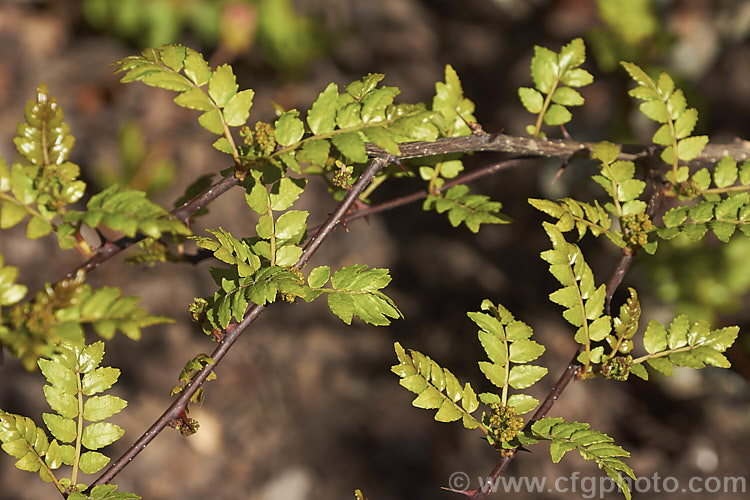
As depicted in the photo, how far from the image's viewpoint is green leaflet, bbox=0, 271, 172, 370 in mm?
956

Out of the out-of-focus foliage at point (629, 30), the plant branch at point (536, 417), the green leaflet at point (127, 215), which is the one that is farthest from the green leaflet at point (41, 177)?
the out-of-focus foliage at point (629, 30)

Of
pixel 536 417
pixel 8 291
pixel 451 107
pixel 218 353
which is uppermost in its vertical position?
pixel 451 107

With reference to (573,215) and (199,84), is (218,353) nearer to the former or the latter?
(199,84)

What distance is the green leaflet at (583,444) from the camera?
1.22 meters

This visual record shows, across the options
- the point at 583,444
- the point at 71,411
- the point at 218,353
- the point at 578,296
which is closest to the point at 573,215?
the point at 578,296

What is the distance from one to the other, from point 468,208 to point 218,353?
31.6 inches

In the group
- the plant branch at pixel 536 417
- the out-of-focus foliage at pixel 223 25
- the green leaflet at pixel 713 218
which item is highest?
the green leaflet at pixel 713 218

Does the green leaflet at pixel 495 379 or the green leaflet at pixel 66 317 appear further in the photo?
the green leaflet at pixel 495 379

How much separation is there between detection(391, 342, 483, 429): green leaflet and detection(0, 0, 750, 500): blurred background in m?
2.44

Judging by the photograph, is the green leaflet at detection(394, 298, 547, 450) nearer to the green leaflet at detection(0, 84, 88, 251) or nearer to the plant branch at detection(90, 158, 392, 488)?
the plant branch at detection(90, 158, 392, 488)

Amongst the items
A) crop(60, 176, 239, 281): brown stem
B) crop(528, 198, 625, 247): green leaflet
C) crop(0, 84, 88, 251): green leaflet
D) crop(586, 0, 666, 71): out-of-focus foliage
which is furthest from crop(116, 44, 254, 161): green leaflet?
crop(586, 0, 666, 71): out-of-focus foliage

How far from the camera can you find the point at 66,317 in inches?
38.9

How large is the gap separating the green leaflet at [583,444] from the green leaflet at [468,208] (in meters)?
0.53

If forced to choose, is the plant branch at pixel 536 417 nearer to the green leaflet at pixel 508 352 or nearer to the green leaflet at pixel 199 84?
the green leaflet at pixel 508 352
